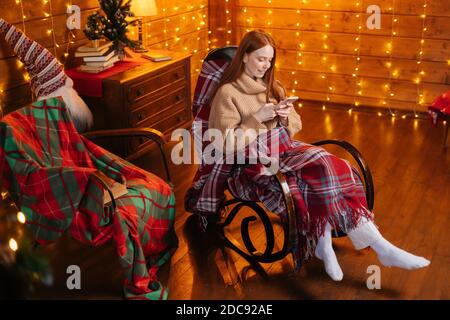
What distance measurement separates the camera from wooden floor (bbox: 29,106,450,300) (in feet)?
8.82

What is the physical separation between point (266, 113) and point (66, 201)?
3.22 ft

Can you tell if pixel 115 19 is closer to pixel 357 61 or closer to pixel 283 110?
pixel 283 110

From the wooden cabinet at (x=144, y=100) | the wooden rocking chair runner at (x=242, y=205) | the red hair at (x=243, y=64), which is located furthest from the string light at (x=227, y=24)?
the red hair at (x=243, y=64)

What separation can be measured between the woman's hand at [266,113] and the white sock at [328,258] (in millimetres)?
564

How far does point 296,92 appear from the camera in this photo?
5496mm

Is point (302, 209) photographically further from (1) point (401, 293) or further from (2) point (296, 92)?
(2) point (296, 92)

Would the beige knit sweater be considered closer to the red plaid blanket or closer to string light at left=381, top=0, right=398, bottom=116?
the red plaid blanket

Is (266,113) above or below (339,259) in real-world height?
above

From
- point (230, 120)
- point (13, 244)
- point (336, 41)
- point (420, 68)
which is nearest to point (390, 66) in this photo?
point (420, 68)

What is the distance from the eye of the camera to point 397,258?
265 centimetres

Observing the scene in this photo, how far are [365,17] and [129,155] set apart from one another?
238 cm

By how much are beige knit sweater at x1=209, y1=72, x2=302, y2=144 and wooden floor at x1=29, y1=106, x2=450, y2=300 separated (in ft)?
2.11

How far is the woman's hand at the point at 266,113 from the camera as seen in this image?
283 centimetres
